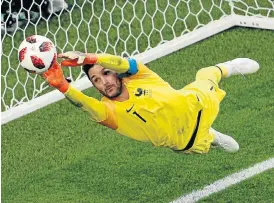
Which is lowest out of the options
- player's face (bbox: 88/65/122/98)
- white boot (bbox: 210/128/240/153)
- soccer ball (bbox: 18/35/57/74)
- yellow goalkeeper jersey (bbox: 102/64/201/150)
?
white boot (bbox: 210/128/240/153)

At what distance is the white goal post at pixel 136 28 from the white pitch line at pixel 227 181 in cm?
200

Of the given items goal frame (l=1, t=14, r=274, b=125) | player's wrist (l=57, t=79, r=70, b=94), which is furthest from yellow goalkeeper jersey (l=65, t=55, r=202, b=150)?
goal frame (l=1, t=14, r=274, b=125)

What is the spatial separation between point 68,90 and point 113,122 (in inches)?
19.1

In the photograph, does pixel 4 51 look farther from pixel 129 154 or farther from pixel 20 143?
pixel 129 154

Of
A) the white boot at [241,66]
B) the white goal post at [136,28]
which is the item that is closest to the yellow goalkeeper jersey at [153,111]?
the white boot at [241,66]

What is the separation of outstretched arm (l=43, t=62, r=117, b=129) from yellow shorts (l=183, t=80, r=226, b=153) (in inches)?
24.9

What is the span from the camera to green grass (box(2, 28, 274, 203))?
8500 millimetres

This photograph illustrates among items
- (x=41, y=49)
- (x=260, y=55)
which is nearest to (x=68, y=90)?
(x=41, y=49)

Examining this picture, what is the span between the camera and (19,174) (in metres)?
9.01

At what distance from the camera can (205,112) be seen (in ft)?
26.3

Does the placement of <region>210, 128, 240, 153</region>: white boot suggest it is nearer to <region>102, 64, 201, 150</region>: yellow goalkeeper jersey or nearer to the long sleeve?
<region>102, 64, 201, 150</region>: yellow goalkeeper jersey

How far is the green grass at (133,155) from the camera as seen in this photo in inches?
335

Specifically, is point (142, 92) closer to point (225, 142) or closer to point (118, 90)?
point (118, 90)

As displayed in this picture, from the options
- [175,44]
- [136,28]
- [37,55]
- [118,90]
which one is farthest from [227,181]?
[136,28]
